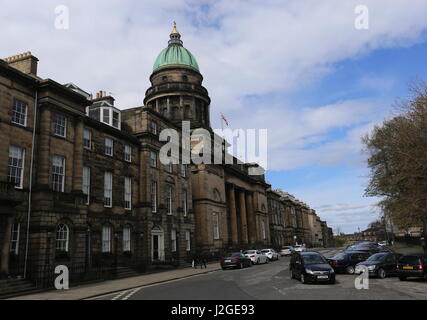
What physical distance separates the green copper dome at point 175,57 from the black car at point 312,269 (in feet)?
162

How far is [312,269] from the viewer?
18016 millimetres

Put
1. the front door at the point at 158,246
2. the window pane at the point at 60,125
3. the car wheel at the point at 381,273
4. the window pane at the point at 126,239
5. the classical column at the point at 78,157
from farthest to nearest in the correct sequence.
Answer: the front door at the point at 158,246, the window pane at the point at 126,239, the classical column at the point at 78,157, the window pane at the point at 60,125, the car wheel at the point at 381,273

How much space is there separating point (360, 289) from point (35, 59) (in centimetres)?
2537

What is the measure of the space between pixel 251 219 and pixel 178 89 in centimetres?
2916

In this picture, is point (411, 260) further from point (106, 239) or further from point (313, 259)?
point (106, 239)

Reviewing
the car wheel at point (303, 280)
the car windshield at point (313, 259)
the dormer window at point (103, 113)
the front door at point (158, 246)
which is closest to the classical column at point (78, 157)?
A: the dormer window at point (103, 113)

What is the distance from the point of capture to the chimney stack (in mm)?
25297

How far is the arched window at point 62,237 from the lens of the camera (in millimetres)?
22734

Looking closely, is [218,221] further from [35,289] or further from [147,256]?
[35,289]

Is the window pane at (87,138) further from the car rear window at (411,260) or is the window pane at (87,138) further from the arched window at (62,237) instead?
the car rear window at (411,260)

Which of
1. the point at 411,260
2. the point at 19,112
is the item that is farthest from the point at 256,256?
the point at 19,112
